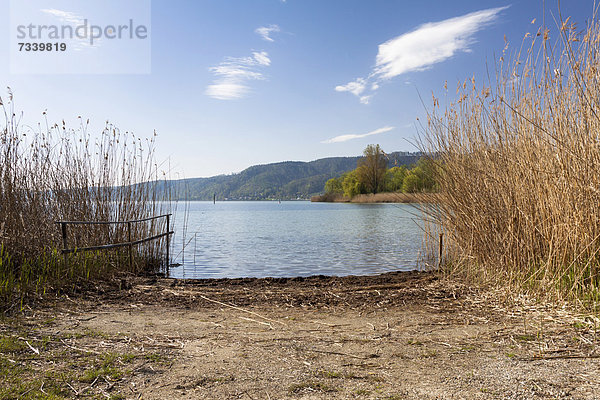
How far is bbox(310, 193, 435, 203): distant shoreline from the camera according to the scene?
6.18 m

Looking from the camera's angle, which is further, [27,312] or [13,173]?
[13,173]

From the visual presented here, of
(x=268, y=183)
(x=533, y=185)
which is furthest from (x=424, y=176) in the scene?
(x=268, y=183)

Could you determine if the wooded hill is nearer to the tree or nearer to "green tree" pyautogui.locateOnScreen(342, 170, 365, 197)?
"green tree" pyautogui.locateOnScreen(342, 170, 365, 197)

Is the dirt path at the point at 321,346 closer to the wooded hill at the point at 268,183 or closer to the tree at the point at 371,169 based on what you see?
the tree at the point at 371,169

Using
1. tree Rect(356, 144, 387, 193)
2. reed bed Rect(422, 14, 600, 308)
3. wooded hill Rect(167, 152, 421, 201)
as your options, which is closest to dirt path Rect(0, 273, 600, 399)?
reed bed Rect(422, 14, 600, 308)

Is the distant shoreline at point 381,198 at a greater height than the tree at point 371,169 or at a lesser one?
lesser

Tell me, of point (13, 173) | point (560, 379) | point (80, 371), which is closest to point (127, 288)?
point (13, 173)

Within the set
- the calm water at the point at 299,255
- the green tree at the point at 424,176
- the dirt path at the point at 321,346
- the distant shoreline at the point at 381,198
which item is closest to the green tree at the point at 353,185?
the distant shoreline at the point at 381,198

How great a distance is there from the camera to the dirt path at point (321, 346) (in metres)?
2.50

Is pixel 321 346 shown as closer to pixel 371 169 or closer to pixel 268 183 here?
pixel 371 169

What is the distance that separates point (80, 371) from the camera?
2.76m

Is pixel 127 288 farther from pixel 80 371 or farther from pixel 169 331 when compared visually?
pixel 80 371

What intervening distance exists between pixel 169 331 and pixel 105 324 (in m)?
0.68

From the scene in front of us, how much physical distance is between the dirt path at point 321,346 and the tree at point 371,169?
40.9m
